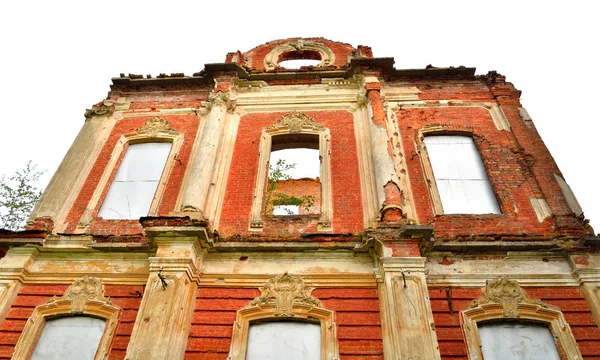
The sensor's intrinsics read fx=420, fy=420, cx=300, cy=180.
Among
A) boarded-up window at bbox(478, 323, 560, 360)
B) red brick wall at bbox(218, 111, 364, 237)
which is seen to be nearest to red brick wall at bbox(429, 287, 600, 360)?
boarded-up window at bbox(478, 323, 560, 360)

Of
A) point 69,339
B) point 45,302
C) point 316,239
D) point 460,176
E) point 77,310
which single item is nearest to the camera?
point 69,339

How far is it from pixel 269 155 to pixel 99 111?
4.48 meters

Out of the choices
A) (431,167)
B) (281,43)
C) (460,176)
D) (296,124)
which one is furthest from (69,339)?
(281,43)

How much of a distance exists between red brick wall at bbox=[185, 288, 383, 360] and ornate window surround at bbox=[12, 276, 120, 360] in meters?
1.32

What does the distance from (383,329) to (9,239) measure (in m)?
6.33

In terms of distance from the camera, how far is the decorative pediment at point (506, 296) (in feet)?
20.1

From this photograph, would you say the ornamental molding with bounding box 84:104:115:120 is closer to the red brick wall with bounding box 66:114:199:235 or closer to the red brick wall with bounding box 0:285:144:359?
the red brick wall with bounding box 66:114:199:235

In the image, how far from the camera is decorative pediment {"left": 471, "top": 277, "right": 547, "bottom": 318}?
6.14 metres

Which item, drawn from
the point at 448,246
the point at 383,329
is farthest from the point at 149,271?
the point at 448,246

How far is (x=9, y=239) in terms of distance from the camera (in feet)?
23.5

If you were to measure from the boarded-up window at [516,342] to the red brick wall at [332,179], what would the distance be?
8.36 feet

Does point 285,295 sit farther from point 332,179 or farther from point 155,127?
point 155,127

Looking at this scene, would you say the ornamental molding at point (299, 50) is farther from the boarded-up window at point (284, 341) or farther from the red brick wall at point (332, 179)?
the boarded-up window at point (284, 341)

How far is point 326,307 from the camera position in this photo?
6316mm
